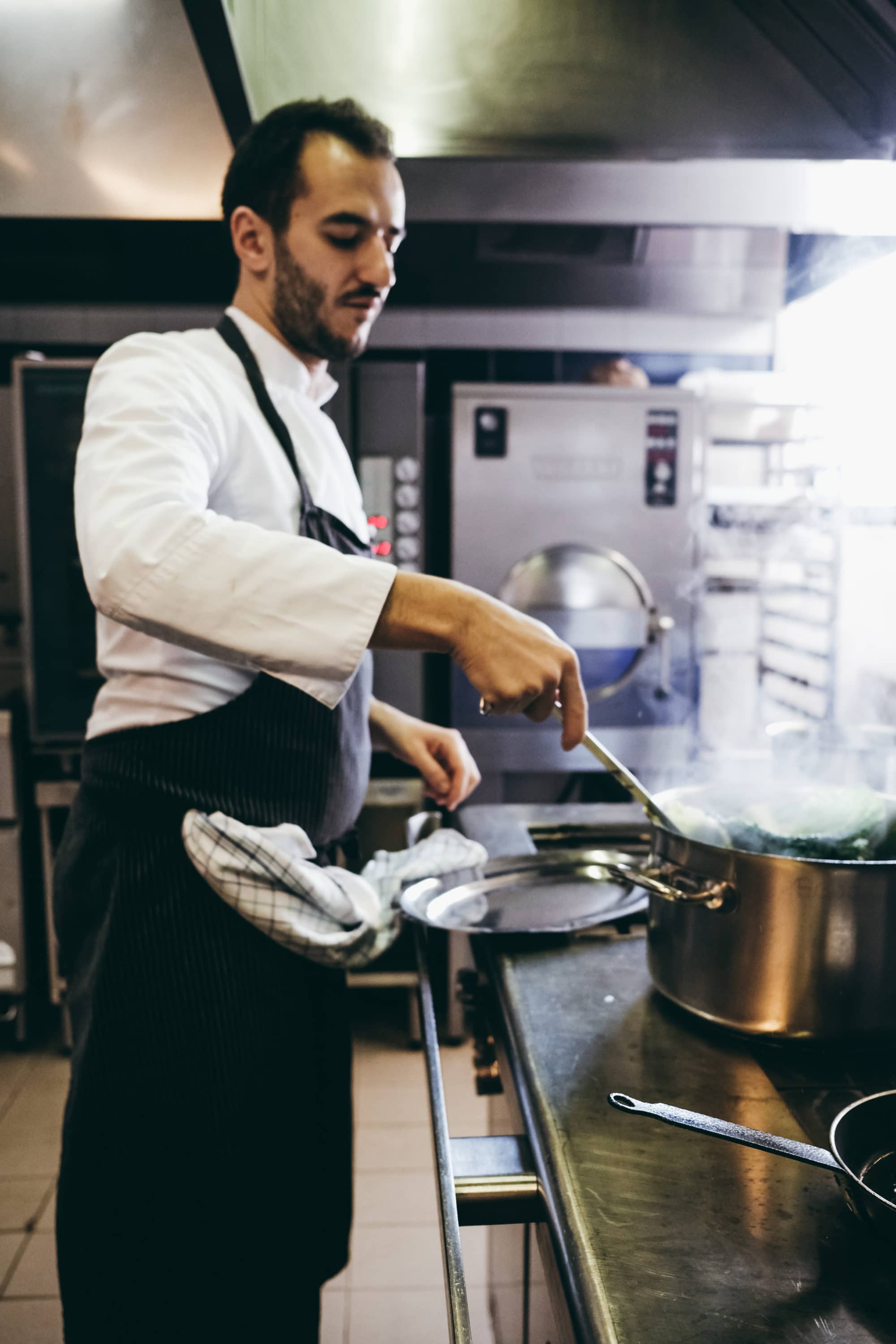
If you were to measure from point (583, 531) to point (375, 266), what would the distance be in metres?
1.61

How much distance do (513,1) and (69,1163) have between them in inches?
56.9

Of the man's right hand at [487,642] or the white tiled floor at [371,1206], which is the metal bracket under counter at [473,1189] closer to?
the man's right hand at [487,642]

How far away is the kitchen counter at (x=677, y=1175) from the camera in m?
0.49

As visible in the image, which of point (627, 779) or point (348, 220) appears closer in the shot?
point (627, 779)

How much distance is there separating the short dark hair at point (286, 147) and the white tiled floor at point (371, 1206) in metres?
1.39

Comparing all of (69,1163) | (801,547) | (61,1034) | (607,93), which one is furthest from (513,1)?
(61,1034)

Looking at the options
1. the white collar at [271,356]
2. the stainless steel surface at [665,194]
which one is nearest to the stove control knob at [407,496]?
the stainless steel surface at [665,194]

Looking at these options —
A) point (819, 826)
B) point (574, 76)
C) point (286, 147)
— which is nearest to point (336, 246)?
point (286, 147)

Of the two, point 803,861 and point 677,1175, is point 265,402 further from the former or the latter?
point 677,1175

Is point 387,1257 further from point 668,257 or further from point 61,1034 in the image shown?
point 668,257

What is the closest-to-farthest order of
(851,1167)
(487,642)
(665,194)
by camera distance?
(851,1167) < (487,642) < (665,194)

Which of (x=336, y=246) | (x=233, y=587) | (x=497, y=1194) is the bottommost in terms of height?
(x=497, y=1194)

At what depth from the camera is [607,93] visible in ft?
3.74

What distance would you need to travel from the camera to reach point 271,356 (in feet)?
→ 4.08
